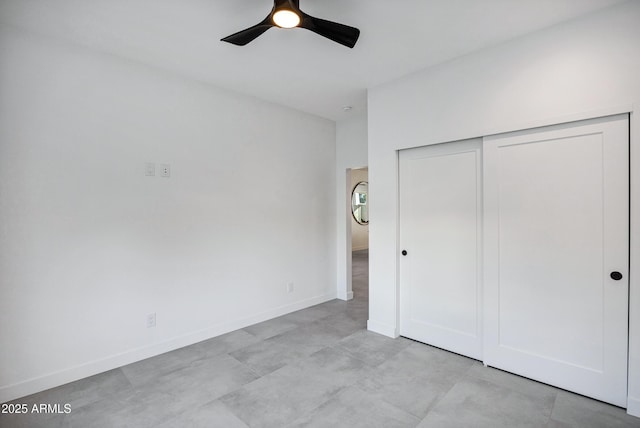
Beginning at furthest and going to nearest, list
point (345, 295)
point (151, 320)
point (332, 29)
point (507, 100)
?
point (345, 295), point (151, 320), point (507, 100), point (332, 29)

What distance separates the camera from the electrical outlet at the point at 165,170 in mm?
3057

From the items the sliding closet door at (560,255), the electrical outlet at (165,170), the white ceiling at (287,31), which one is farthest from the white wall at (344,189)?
the electrical outlet at (165,170)

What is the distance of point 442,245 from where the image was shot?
3066 mm

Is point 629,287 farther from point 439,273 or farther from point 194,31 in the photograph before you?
point 194,31

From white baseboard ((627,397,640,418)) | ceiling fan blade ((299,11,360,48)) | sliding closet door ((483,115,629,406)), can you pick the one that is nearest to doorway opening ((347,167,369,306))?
sliding closet door ((483,115,629,406))

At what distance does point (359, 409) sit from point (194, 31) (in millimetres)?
3052

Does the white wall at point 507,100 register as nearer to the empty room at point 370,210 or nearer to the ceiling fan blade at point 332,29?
the empty room at point 370,210

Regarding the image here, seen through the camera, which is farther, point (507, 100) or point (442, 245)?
point (442, 245)

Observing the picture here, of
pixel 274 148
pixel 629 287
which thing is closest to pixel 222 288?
pixel 274 148

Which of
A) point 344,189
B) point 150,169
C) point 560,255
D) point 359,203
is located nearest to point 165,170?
point 150,169

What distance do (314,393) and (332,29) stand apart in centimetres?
257

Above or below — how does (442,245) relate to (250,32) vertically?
below

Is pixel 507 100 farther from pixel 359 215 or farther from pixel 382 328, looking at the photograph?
pixel 359 215

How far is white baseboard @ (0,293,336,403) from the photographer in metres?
2.33
